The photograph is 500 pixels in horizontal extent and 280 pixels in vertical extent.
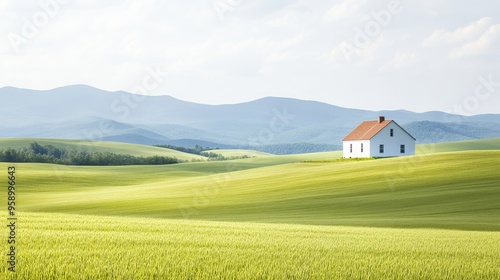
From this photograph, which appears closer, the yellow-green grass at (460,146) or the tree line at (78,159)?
the tree line at (78,159)

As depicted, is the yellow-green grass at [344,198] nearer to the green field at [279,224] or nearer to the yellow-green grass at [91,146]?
the green field at [279,224]

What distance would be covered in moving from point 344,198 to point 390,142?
45024 mm

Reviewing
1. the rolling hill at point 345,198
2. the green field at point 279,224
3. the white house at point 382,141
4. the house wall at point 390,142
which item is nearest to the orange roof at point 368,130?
the white house at point 382,141

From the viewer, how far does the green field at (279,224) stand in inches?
422

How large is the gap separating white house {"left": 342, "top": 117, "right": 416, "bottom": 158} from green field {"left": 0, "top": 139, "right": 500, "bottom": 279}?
70.0 ft

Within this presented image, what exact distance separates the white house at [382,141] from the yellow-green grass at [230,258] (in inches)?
2652

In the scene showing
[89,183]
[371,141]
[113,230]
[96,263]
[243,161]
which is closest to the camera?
[96,263]

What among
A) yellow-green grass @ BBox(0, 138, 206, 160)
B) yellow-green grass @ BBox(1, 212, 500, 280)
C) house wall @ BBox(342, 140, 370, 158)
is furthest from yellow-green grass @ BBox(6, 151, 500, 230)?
yellow-green grass @ BBox(0, 138, 206, 160)

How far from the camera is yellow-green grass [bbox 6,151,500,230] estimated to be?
34094 mm

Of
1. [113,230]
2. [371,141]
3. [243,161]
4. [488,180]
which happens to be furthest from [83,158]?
[113,230]

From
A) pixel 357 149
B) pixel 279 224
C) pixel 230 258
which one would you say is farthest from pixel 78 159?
pixel 230 258

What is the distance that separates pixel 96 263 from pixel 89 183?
6860 cm

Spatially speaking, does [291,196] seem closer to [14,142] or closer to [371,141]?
[371,141]

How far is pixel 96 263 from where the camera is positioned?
10.1 meters
